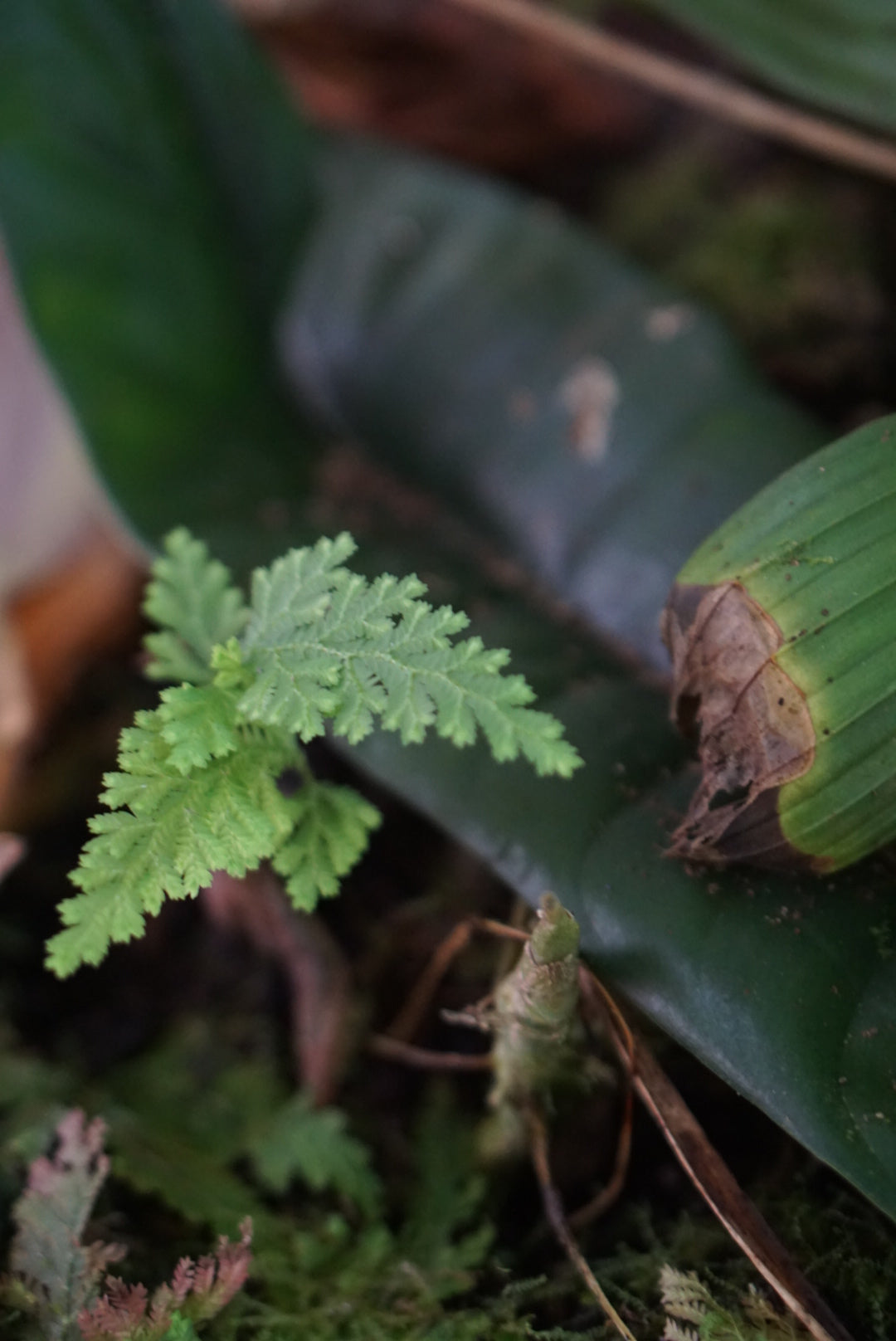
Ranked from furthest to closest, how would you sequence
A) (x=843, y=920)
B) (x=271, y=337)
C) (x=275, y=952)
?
1. (x=271, y=337)
2. (x=275, y=952)
3. (x=843, y=920)

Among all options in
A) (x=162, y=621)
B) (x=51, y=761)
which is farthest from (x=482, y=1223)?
(x=51, y=761)

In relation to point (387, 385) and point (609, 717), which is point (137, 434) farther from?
point (609, 717)

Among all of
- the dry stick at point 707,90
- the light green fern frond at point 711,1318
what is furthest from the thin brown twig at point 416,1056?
the dry stick at point 707,90

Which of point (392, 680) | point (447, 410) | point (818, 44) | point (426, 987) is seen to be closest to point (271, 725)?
point (392, 680)

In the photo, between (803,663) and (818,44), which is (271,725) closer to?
(803,663)

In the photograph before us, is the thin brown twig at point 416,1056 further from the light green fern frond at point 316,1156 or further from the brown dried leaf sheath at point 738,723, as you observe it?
the brown dried leaf sheath at point 738,723

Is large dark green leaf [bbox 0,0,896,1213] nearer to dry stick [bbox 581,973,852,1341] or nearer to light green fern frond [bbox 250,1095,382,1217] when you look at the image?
dry stick [bbox 581,973,852,1341]
